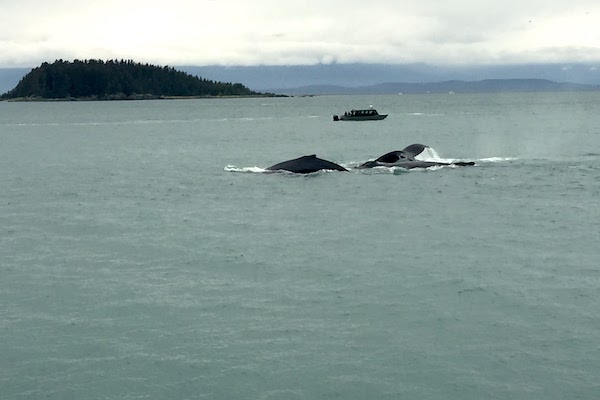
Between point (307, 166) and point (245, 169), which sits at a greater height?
point (307, 166)

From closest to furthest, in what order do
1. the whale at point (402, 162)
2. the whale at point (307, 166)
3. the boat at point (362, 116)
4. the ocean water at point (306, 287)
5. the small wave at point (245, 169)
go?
the ocean water at point (306, 287) < the whale at point (307, 166) < the whale at point (402, 162) < the small wave at point (245, 169) < the boat at point (362, 116)

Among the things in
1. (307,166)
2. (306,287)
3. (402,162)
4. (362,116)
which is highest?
(307,166)

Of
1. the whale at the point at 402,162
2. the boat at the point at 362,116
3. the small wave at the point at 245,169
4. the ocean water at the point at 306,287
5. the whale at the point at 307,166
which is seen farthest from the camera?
the boat at the point at 362,116

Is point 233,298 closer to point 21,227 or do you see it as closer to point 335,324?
point 335,324

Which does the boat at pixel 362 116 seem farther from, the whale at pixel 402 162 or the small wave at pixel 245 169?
the whale at pixel 402 162

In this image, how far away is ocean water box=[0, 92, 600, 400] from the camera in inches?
874

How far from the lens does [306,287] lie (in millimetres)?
30781

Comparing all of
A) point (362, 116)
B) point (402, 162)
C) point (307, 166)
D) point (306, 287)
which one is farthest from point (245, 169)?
point (362, 116)

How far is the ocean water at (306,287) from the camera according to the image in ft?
72.8

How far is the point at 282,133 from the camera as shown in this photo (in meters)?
143

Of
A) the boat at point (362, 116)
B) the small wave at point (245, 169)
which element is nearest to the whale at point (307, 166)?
the small wave at point (245, 169)

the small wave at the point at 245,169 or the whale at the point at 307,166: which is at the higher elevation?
the whale at the point at 307,166

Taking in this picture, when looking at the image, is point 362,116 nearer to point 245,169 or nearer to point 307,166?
point 245,169

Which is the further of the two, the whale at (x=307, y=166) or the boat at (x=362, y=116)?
the boat at (x=362, y=116)
